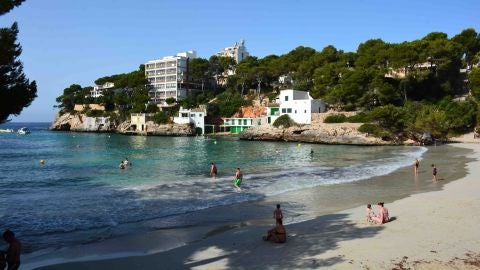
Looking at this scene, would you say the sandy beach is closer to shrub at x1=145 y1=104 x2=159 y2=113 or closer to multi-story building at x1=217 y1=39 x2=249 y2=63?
shrub at x1=145 y1=104 x2=159 y2=113

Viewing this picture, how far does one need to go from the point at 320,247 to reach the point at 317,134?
195 feet

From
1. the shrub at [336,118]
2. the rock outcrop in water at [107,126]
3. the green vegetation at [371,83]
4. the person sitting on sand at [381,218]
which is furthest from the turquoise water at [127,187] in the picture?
the rock outcrop in water at [107,126]

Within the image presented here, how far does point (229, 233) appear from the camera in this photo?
1506cm

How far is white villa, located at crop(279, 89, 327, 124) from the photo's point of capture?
7706 centimetres

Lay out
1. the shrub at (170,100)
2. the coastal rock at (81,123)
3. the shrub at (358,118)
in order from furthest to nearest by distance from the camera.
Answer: the coastal rock at (81,123) → the shrub at (170,100) → the shrub at (358,118)

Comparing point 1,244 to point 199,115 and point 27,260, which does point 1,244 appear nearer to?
point 27,260

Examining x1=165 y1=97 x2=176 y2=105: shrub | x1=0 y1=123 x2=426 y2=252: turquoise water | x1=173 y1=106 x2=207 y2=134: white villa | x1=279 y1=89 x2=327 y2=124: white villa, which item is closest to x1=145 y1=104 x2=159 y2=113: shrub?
x1=165 y1=97 x2=176 y2=105: shrub

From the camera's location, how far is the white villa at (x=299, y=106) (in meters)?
77.1

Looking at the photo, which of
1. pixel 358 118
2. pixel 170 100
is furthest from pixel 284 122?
pixel 170 100

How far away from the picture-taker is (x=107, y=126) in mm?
116250

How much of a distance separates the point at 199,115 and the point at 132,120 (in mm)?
20660

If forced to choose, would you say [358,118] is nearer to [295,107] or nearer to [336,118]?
[336,118]

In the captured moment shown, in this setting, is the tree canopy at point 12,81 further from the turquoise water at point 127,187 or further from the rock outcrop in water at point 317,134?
the rock outcrop in water at point 317,134

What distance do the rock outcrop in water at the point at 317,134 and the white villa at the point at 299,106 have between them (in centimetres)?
310
